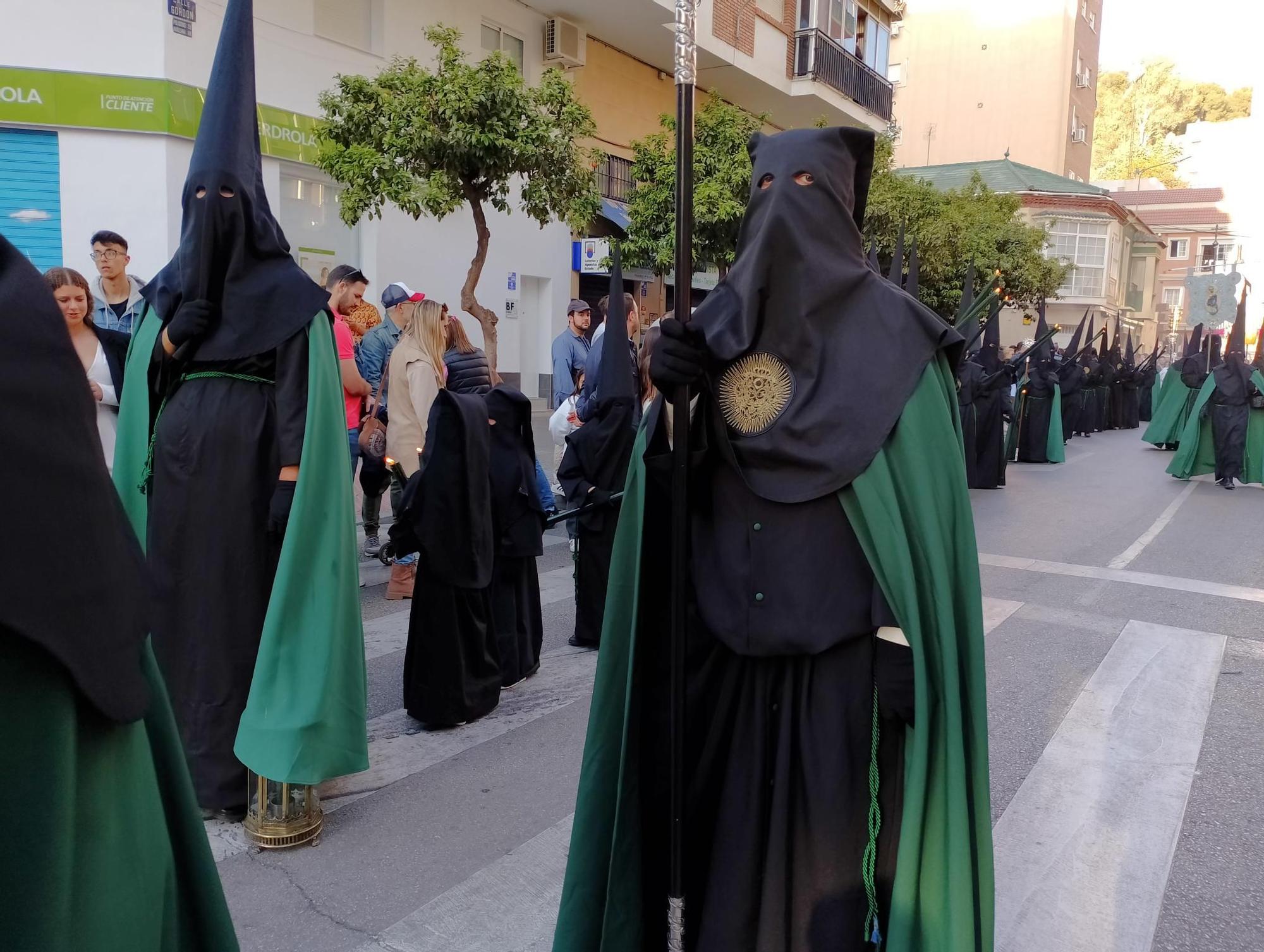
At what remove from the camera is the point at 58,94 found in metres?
12.3

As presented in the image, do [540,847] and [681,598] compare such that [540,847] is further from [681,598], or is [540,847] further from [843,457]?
[843,457]

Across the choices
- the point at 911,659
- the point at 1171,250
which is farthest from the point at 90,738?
the point at 1171,250

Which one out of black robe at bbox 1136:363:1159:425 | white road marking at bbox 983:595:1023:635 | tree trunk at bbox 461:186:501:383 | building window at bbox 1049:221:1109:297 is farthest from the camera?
building window at bbox 1049:221:1109:297

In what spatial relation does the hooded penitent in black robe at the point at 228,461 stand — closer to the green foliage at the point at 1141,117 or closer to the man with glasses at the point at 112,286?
the man with glasses at the point at 112,286

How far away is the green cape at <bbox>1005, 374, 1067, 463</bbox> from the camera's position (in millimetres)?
18688

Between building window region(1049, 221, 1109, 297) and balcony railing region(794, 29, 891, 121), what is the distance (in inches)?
888

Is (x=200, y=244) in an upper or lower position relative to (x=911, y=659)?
upper

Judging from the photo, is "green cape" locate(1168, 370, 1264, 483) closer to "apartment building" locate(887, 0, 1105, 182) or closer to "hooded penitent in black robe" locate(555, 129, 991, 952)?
"hooded penitent in black robe" locate(555, 129, 991, 952)

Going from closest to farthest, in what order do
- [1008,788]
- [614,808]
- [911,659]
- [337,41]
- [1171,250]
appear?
[911,659] → [614,808] → [1008,788] → [337,41] → [1171,250]

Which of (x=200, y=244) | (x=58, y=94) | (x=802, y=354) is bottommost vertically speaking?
(x=802, y=354)

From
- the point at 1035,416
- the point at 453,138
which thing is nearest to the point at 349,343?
the point at 453,138

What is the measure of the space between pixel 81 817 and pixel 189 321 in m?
2.62

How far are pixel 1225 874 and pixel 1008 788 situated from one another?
0.88 metres

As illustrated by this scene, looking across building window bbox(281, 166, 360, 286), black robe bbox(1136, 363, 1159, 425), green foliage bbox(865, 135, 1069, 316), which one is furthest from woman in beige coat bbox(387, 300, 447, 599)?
black robe bbox(1136, 363, 1159, 425)
